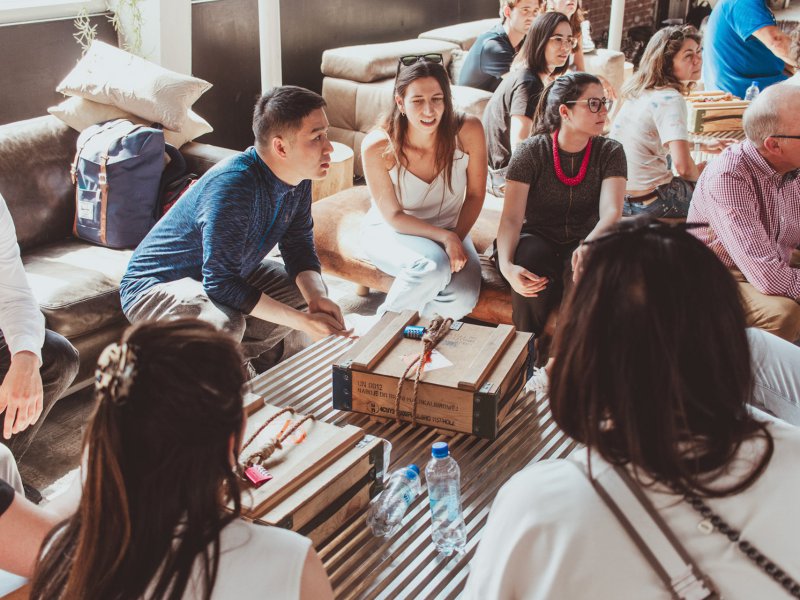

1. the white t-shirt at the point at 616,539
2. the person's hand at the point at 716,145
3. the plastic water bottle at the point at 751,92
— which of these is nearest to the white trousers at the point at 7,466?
the white t-shirt at the point at 616,539

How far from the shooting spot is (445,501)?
1670 mm

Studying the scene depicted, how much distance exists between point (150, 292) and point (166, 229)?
22cm

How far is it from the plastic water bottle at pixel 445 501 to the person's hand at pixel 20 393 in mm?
1155

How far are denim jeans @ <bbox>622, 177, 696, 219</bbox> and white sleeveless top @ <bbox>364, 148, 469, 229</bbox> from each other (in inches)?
28.1

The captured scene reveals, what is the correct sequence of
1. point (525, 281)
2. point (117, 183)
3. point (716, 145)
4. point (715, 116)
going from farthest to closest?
point (715, 116), point (716, 145), point (117, 183), point (525, 281)

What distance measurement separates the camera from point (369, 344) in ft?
7.19

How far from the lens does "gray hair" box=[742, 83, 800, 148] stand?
8.85ft

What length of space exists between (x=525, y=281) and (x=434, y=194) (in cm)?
55

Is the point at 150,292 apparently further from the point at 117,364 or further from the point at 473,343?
the point at 117,364

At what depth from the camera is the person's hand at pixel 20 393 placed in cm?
226

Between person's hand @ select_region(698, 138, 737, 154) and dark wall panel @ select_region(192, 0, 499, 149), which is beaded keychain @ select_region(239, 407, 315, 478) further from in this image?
dark wall panel @ select_region(192, 0, 499, 149)

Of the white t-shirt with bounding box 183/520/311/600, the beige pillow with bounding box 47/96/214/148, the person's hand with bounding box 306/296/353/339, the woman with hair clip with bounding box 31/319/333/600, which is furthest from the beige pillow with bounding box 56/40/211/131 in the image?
the white t-shirt with bounding box 183/520/311/600

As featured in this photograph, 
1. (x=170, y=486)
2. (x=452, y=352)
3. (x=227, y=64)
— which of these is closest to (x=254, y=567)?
(x=170, y=486)

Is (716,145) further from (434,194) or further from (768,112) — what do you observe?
(434,194)
